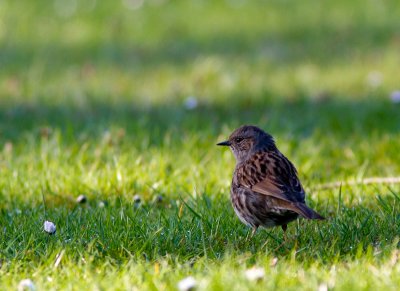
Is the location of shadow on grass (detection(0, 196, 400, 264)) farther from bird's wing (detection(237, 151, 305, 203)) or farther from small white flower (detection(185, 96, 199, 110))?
small white flower (detection(185, 96, 199, 110))

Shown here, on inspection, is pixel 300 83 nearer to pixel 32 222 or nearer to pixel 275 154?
pixel 275 154

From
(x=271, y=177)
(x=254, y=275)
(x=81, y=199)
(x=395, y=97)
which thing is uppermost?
(x=271, y=177)

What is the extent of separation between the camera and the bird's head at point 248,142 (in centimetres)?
623

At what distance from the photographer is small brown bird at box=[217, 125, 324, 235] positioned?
16.9ft

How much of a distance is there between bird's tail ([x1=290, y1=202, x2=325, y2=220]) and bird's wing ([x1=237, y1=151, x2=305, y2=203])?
0.29 feet

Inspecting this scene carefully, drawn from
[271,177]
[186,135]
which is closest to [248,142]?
[271,177]

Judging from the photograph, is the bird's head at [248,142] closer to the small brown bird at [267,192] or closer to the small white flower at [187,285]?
the small brown bird at [267,192]

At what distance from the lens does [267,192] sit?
17.3 ft

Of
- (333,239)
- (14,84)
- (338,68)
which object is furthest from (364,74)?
(333,239)

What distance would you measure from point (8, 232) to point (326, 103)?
534cm

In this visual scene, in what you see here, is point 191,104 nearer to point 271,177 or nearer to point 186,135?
point 186,135

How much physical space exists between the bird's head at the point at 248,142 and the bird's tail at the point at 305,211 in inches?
46.8

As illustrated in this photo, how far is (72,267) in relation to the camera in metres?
4.64

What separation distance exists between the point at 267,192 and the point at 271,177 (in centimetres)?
20
